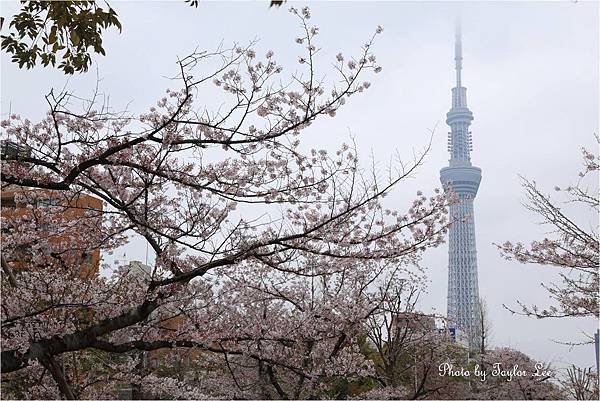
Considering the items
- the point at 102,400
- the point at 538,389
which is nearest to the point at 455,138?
the point at 538,389

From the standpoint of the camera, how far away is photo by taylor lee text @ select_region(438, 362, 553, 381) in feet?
38.5

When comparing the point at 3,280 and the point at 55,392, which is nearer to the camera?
the point at 3,280

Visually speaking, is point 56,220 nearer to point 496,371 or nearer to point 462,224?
point 496,371

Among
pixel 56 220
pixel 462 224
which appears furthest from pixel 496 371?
pixel 462 224

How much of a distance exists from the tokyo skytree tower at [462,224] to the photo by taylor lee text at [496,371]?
2041cm

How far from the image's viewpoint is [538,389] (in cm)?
1247

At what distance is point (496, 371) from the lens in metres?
12.9

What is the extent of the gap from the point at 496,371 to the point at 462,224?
978 inches

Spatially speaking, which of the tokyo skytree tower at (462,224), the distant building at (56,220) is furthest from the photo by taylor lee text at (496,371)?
the tokyo skytree tower at (462,224)

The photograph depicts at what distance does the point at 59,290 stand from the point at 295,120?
7.05ft

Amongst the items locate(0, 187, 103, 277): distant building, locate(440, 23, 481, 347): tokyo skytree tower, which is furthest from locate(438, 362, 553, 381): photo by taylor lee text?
locate(440, 23, 481, 347): tokyo skytree tower

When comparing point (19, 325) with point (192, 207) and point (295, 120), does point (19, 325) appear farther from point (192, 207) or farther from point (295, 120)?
point (295, 120)

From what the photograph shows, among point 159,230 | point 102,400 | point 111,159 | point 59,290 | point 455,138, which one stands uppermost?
point 455,138

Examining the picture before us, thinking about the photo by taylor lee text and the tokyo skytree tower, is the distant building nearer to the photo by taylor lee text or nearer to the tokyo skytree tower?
the photo by taylor lee text
